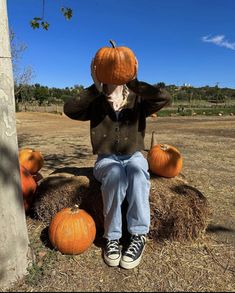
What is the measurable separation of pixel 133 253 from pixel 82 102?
1.53 metres

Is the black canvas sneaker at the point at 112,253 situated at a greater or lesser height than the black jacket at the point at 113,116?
lesser

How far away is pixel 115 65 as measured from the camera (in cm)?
348

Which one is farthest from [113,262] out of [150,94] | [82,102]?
[150,94]

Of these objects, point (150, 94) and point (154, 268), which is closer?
point (154, 268)

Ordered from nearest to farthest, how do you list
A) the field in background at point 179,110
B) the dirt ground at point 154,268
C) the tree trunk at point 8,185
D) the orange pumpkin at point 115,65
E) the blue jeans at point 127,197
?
the tree trunk at point 8,185 → the dirt ground at point 154,268 → the blue jeans at point 127,197 → the orange pumpkin at point 115,65 → the field in background at point 179,110

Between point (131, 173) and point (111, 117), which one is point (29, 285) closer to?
point (131, 173)

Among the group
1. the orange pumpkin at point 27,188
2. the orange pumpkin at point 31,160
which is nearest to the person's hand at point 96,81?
the orange pumpkin at point 27,188

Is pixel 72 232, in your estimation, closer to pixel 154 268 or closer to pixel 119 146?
pixel 154 268

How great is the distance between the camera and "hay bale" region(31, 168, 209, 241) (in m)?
3.54

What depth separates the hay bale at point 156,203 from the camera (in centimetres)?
354

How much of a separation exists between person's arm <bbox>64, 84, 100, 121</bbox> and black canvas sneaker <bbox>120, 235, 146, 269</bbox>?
4.46 ft

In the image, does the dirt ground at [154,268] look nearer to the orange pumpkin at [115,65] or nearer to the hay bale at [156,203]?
the hay bale at [156,203]

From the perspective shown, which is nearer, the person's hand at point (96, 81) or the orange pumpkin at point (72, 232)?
the orange pumpkin at point (72, 232)

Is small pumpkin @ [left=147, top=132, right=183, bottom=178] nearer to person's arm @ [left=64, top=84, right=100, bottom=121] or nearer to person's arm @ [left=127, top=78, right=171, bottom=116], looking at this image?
person's arm @ [left=127, top=78, right=171, bottom=116]
